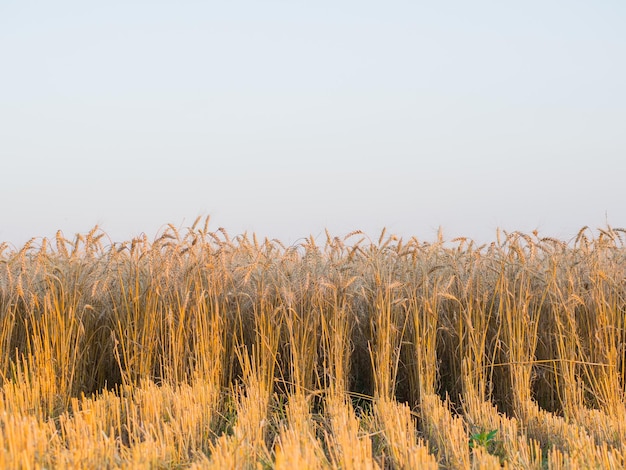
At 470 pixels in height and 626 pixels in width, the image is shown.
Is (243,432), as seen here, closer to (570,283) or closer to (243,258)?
(243,258)

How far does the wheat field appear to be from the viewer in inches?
162

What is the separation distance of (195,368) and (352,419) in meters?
1.24

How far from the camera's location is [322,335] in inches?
170

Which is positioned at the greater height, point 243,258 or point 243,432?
point 243,258

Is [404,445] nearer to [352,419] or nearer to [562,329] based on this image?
[352,419]

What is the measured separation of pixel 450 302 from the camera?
4875 millimetres

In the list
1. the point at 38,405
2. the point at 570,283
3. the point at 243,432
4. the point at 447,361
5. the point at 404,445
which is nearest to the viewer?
Answer: the point at 404,445

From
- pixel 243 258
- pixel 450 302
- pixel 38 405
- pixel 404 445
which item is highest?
pixel 243 258

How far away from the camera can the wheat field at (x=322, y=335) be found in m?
4.11

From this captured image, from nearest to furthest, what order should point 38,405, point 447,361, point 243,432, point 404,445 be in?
1. point 404,445
2. point 243,432
3. point 38,405
4. point 447,361

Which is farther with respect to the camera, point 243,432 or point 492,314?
point 492,314

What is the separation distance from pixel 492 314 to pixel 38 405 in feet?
10.4

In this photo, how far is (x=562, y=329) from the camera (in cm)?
464

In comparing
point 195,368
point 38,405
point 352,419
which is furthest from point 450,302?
point 38,405
